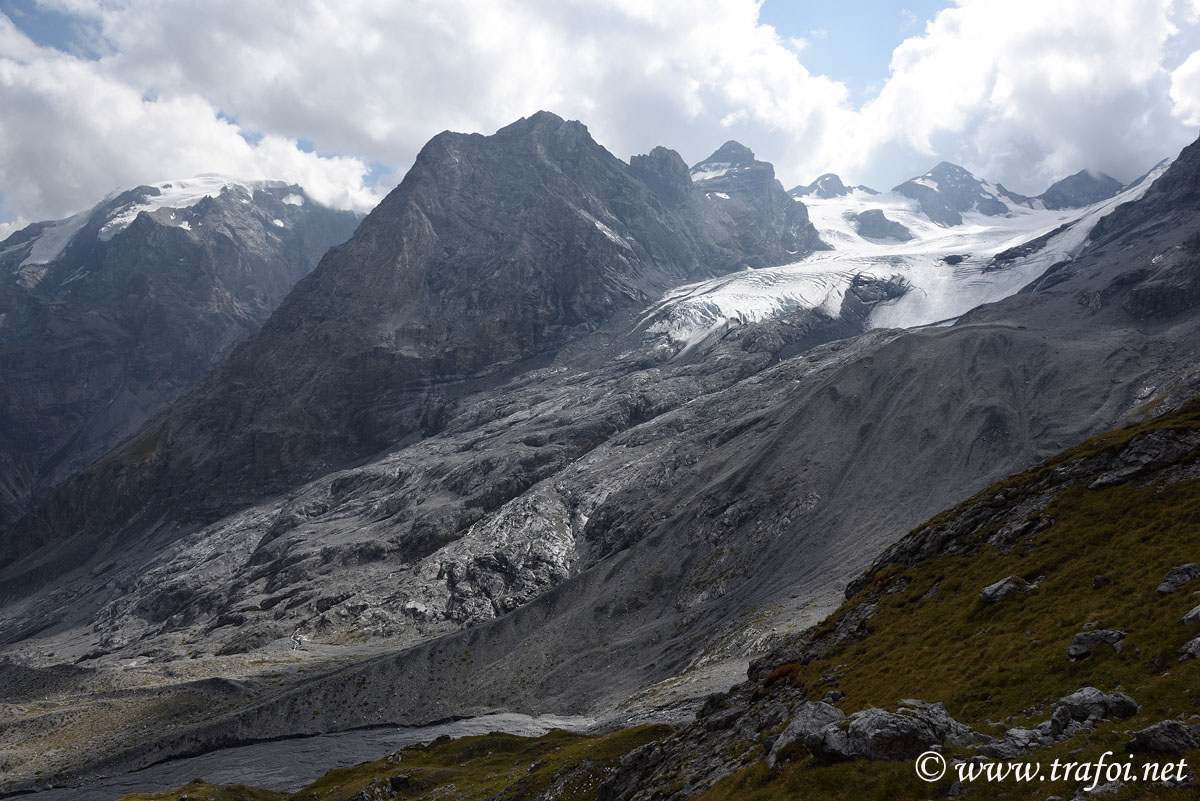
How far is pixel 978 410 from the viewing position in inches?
4845

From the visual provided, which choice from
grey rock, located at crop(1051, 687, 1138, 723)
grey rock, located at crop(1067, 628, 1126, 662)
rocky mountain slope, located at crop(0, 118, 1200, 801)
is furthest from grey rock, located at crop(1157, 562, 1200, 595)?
rocky mountain slope, located at crop(0, 118, 1200, 801)

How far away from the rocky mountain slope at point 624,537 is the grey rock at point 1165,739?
5860 centimetres

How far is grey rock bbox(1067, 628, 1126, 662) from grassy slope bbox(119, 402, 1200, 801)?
35 cm

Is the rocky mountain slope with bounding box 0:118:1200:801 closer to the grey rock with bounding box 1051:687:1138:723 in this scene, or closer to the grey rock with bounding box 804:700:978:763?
the grey rock with bounding box 804:700:978:763

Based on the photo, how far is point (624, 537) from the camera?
130 m

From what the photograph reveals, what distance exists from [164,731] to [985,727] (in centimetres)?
9758

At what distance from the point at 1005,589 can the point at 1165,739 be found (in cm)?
1820

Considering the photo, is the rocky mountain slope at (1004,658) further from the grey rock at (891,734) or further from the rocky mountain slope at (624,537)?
the rocky mountain slope at (624,537)

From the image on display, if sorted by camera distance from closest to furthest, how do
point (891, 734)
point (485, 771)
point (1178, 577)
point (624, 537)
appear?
point (891, 734) < point (1178, 577) < point (485, 771) < point (624, 537)

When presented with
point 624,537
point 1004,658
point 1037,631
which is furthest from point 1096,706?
point 624,537

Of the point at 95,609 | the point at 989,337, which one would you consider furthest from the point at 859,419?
the point at 95,609

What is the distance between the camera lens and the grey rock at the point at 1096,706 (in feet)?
63.9

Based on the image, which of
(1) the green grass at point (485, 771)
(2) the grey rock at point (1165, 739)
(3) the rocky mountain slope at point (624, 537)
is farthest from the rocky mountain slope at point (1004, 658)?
(3) the rocky mountain slope at point (624, 537)

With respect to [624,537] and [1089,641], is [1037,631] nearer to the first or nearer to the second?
[1089,641]
